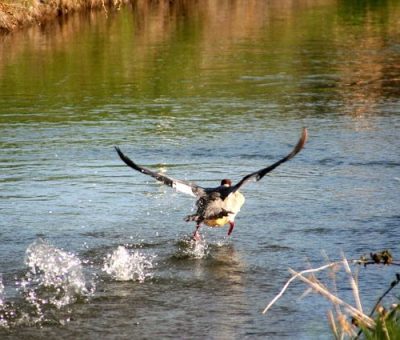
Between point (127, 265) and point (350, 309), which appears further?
point (127, 265)

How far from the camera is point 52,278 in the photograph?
38.5 ft

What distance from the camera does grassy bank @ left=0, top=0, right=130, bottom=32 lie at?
38250 mm

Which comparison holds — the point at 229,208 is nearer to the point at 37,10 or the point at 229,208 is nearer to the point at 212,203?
the point at 212,203

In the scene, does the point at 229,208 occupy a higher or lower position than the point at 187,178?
higher

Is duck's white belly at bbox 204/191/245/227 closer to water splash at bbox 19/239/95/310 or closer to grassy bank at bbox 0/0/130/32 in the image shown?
water splash at bbox 19/239/95/310

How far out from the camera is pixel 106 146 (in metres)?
18.8

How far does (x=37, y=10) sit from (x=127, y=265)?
31383mm

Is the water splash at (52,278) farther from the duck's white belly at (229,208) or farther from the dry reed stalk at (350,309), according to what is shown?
the dry reed stalk at (350,309)

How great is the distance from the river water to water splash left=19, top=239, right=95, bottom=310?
25mm

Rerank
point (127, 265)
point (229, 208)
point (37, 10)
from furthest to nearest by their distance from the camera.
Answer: point (37, 10) → point (229, 208) → point (127, 265)

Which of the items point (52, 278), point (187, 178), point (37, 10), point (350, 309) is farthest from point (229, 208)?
point (37, 10)

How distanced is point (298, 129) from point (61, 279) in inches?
361

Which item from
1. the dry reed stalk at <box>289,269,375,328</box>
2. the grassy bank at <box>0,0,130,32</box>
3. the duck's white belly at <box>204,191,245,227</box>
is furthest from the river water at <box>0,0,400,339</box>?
the grassy bank at <box>0,0,130,32</box>

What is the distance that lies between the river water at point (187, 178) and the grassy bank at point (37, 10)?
13.9 feet
